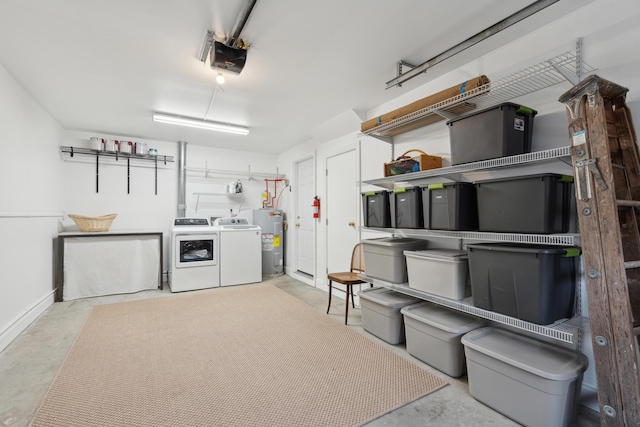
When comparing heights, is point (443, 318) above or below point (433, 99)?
below

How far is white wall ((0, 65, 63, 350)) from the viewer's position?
2605 mm

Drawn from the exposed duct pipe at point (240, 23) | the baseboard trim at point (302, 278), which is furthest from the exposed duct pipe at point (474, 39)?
the baseboard trim at point (302, 278)

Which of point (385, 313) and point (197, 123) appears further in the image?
point (197, 123)

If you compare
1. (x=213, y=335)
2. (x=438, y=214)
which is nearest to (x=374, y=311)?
(x=438, y=214)

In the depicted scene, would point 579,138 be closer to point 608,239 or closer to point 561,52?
point 608,239

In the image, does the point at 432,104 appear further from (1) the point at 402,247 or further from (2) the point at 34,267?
(2) the point at 34,267

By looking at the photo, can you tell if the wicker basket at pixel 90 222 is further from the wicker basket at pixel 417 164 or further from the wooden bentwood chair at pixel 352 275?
the wicker basket at pixel 417 164

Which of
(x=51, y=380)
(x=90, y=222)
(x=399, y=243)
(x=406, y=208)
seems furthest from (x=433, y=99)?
(x=90, y=222)

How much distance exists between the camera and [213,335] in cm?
282

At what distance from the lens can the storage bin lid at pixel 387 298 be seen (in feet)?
8.46

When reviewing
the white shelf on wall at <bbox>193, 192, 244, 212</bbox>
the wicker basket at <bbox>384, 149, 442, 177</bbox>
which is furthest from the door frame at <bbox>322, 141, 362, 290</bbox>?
the white shelf on wall at <bbox>193, 192, 244, 212</bbox>

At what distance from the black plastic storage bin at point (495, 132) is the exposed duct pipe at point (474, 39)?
1.86ft

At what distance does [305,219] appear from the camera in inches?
207

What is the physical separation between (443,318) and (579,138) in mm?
1455
